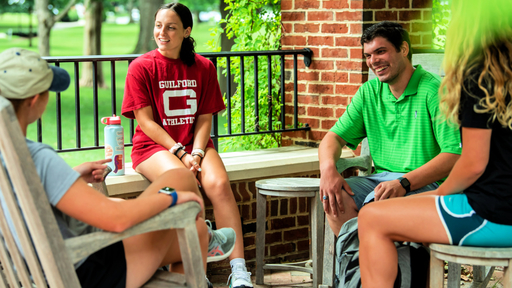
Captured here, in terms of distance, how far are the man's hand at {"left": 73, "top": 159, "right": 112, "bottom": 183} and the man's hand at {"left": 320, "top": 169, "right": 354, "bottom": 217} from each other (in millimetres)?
1071

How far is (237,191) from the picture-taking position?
361 centimetres

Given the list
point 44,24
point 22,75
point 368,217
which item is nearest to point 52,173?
point 22,75

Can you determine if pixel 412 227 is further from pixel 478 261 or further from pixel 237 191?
pixel 237 191

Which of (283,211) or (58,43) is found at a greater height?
(58,43)

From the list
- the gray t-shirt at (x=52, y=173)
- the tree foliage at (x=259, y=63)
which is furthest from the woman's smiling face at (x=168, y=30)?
the gray t-shirt at (x=52, y=173)

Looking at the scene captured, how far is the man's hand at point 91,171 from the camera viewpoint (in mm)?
2250

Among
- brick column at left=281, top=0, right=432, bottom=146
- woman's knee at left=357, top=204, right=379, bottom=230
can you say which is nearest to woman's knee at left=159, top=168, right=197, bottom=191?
woman's knee at left=357, top=204, right=379, bottom=230

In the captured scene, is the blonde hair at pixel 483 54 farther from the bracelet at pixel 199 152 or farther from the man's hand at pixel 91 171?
the bracelet at pixel 199 152

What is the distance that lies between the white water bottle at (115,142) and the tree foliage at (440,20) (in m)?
2.47

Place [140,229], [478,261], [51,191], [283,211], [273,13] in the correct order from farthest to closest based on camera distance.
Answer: [273,13] → [283,211] → [478,261] → [140,229] → [51,191]

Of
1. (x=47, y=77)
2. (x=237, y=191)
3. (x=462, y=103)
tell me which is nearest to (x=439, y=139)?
(x=462, y=103)

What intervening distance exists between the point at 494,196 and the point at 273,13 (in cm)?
289

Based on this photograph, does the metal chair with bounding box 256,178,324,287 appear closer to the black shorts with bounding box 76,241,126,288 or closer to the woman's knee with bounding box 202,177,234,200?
the woman's knee with bounding box 202,177,234,200

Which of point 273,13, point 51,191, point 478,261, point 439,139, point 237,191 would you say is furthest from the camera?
point 273,13
